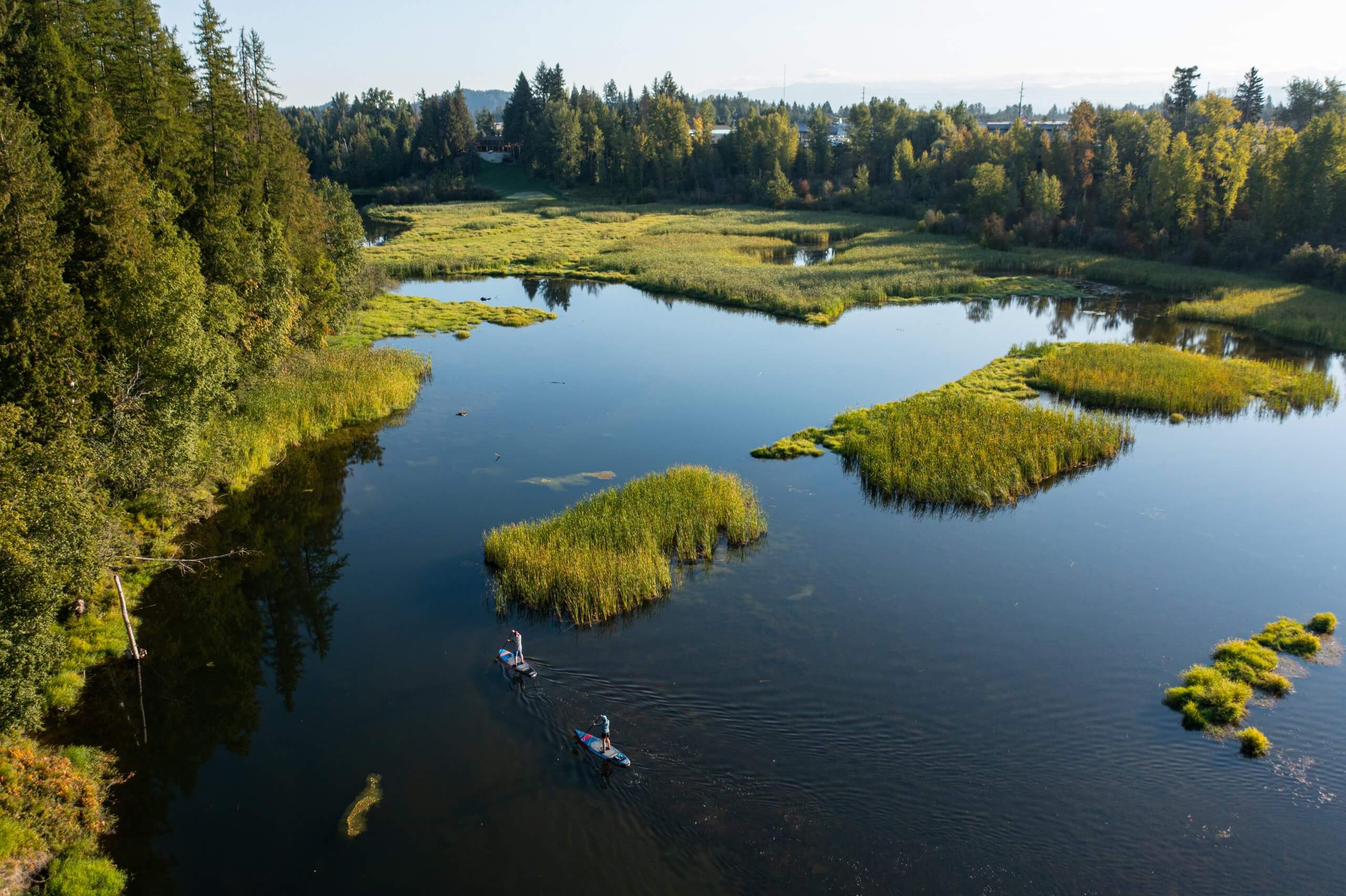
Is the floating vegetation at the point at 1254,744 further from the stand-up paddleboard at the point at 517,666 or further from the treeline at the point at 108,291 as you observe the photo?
the treeline at the point at 108,291

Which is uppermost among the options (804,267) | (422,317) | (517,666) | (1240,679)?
(804,267)

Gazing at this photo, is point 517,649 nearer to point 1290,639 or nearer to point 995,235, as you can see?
point 1290,639

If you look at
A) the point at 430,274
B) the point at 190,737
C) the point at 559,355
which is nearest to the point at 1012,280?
the point at 559,355

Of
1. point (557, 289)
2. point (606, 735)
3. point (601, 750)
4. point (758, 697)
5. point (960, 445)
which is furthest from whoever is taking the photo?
point (557, 289)

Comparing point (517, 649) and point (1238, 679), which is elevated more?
point (517, 649)

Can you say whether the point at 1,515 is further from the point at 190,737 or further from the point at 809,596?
the point at 809,596

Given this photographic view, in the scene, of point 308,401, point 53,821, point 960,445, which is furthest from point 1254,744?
point 308,401

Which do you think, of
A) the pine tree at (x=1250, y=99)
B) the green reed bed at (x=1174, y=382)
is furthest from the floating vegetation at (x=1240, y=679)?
the pine tree at (x=1250, y=99)
